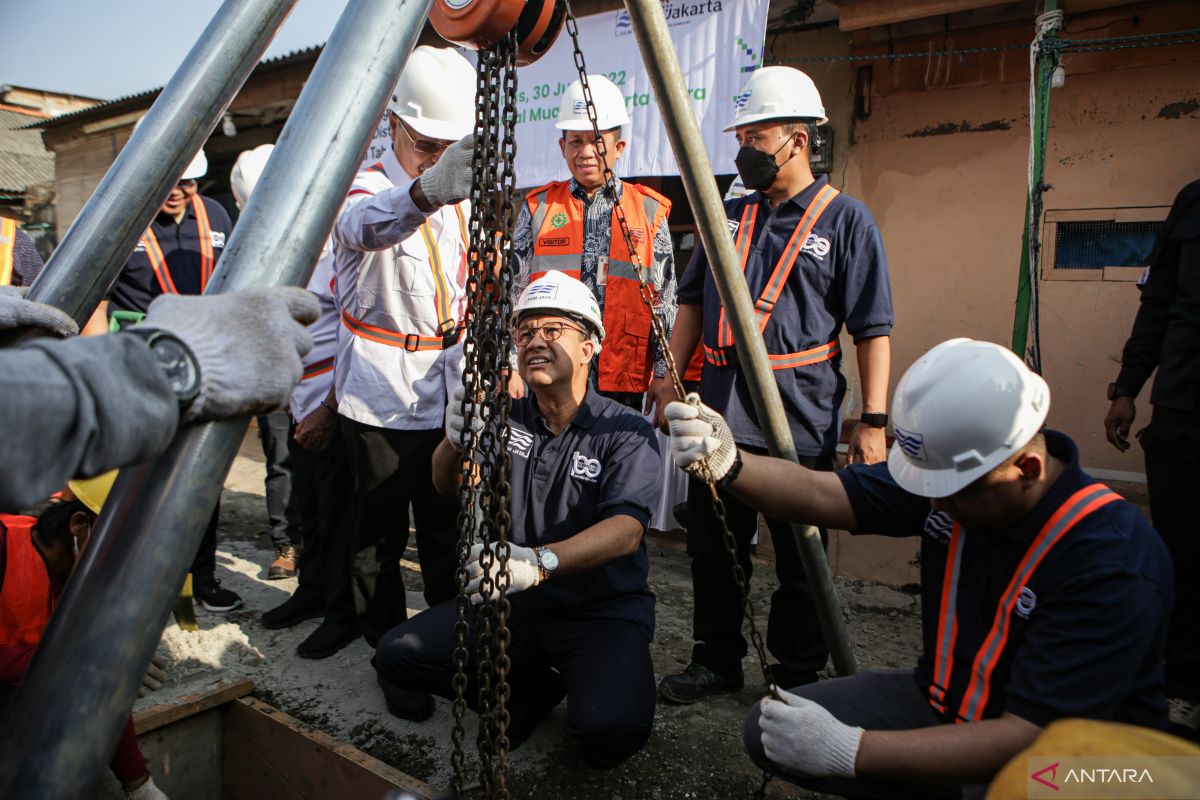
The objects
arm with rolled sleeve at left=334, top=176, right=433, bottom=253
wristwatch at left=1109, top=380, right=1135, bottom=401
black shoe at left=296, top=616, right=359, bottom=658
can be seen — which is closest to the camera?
arm with rolled sleeve at left=334, top=176, right=433, bottom=253

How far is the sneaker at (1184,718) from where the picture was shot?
283cm

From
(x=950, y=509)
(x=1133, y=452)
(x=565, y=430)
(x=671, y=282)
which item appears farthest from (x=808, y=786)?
(x=1133, y=452)

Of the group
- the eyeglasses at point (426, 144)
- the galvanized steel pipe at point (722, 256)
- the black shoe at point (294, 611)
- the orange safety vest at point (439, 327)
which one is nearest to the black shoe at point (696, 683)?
the galvanized steel pipe at point (722, 256)

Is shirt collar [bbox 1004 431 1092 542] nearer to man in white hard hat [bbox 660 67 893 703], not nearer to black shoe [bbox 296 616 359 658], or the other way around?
man in white hard hat [bbox 660 67 893 703]

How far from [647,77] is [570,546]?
2.64 m

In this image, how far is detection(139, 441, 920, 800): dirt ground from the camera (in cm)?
269

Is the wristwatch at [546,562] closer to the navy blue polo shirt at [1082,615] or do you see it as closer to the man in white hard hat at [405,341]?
the man in white hard hat at [405,341]

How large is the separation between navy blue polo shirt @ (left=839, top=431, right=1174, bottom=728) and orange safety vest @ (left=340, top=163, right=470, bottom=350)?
2132mm

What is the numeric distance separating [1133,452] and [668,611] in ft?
8.53

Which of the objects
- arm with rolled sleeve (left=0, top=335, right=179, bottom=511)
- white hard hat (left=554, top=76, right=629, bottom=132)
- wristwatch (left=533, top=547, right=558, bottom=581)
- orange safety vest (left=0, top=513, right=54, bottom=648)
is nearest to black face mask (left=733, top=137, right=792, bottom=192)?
white hard hat (left=554, top=76, right=629, bottom=132)

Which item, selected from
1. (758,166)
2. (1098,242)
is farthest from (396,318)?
(1098,242)

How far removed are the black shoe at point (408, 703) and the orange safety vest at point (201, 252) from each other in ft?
7.37

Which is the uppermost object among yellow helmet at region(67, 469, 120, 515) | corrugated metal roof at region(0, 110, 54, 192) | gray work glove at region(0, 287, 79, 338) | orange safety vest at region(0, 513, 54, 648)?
corrugated metal roof at region(0, 110, 54, 192)

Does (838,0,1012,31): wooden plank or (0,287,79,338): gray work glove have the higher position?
(838,0,1012,31): wooden plank
